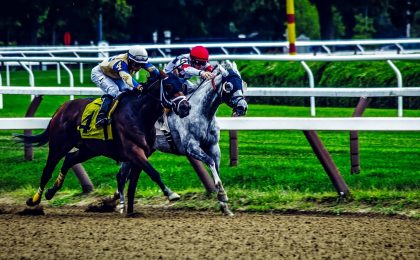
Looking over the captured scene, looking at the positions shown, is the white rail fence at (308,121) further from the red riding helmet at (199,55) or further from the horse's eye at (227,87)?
the horse's eye at (227,87)

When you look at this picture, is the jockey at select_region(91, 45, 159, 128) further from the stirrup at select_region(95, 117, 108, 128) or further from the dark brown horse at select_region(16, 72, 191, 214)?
the dark brown horse at select_region(16, 72, 191, 214)

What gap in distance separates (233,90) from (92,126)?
48.0 inches

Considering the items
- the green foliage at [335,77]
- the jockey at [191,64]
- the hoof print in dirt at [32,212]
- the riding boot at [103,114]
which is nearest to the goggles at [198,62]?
the jockey at [191,64]

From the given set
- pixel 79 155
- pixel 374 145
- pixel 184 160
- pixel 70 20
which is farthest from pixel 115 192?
pixel 70 20

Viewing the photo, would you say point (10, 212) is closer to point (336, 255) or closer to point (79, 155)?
point (79, 155)

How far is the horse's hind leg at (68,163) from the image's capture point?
11281 millimetres

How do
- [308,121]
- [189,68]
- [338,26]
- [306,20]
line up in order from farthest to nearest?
[338,26], [306,20], [308,121], [189,68]

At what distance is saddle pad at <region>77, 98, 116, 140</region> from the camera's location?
11.0 metres

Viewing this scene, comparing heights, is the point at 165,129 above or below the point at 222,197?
above

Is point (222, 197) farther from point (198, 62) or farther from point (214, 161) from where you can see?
point (198, 62)

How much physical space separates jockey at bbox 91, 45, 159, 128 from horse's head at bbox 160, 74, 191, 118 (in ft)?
0.53

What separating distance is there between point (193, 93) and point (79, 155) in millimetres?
1154

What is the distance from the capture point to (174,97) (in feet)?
34.7

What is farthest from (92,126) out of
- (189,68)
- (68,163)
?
(189,68)
